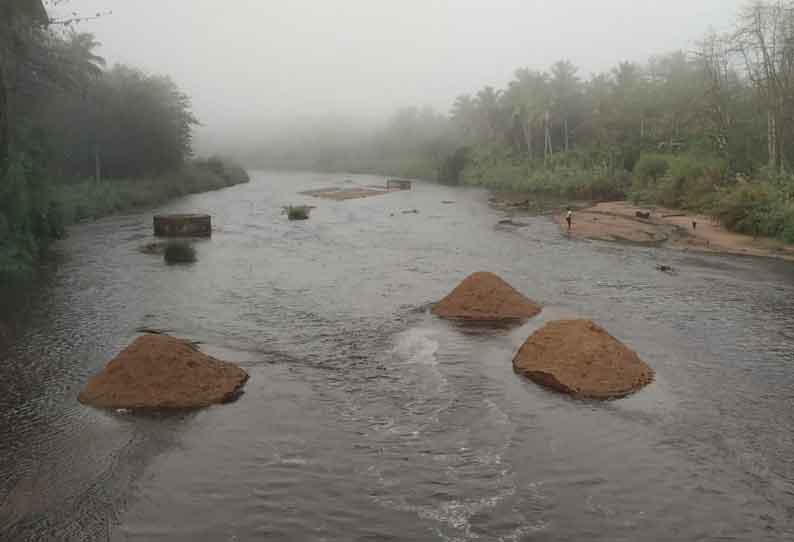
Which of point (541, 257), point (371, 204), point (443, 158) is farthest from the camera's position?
point (443, 158)

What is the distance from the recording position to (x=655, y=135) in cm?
6284

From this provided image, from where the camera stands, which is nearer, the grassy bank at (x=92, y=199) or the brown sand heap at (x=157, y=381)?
the brown sand heap at (x=157, y=381)

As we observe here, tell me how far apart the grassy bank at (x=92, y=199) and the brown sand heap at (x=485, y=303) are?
1535 centimetres

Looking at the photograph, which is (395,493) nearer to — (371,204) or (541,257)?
(541,257)

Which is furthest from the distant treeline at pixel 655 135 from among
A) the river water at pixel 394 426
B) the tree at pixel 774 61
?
the river water at pixel 394 426

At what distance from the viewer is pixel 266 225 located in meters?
42.0

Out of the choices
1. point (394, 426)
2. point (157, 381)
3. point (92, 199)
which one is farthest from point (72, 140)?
point (394, 426)

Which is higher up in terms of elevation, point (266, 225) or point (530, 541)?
point (266, 225)

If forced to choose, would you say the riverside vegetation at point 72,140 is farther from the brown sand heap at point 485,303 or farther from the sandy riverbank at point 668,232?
the sandy riverbank at point 668,232

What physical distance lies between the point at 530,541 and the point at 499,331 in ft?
31.4

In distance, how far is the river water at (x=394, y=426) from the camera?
30.9 feet

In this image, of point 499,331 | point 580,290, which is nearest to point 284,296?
point 499,331

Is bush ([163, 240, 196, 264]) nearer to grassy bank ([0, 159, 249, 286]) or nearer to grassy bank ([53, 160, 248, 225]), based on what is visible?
grassy bank ([0, 159, 249, 286])

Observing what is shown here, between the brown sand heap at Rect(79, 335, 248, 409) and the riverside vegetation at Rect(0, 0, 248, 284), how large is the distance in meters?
11.4
